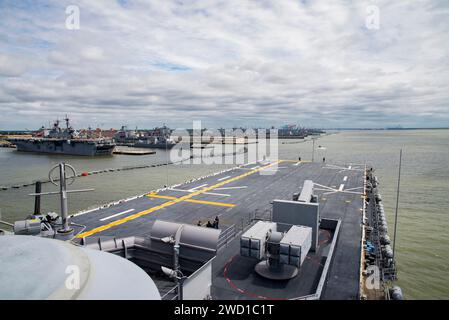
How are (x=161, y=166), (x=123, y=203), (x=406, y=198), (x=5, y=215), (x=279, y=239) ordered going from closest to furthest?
(x=279, y=239), (x=123, y=203), (x=5, y=215), (x=406, y=198), (x=161, y=166)

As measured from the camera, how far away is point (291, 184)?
44.2 m

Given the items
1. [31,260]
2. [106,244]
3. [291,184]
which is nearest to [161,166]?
[291,184]

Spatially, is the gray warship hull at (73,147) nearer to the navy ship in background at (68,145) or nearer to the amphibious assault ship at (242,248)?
the navy ship in background at (68,145)

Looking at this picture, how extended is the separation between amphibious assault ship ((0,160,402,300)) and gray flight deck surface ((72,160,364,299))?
94 millimetres

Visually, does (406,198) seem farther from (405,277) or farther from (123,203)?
(123,203)

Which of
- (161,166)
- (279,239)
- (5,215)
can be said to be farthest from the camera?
(161,166)

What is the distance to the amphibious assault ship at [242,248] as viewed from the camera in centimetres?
1393

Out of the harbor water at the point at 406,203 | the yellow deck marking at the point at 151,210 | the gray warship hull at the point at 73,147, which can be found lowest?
the harbor water at the point at 406,203

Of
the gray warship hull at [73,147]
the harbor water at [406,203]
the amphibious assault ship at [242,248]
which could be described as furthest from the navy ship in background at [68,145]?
the amphibious assault ship at [242,248]

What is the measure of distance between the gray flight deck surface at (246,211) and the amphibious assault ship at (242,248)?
0.31 feet

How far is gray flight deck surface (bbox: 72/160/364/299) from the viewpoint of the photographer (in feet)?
49.0

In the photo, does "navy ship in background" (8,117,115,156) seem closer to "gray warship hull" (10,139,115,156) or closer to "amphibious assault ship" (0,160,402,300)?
"gray warship hull" (10,139,115,156)

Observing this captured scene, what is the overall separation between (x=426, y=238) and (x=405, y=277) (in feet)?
30.9
